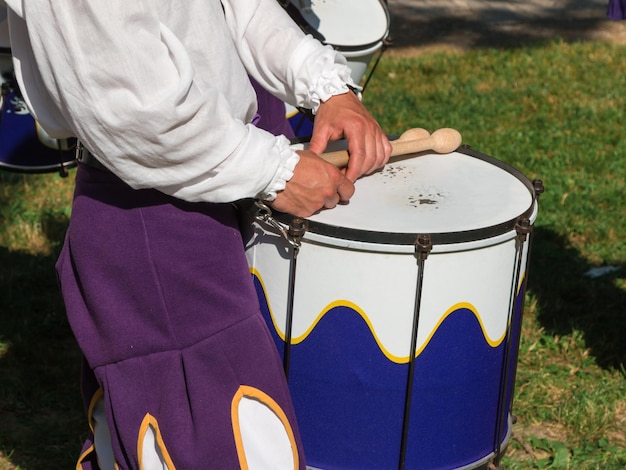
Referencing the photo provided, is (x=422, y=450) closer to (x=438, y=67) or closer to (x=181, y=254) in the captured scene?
(x=181, y=254)

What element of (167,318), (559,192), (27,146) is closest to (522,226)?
(167,318)

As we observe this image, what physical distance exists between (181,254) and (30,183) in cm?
278

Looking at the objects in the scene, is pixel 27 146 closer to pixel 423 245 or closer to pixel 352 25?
pixel 352 25

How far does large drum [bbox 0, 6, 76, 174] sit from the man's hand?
132 centimetres

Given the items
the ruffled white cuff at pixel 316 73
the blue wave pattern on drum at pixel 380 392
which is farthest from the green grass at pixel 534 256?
the ruffled white cuff at pixel 316 73

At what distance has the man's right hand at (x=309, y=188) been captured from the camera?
1797mm

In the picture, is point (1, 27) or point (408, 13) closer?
point (1, 27)

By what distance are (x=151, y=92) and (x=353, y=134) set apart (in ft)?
1.75

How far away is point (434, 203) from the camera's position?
1972mm

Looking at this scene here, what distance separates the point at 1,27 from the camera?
211 centimetres

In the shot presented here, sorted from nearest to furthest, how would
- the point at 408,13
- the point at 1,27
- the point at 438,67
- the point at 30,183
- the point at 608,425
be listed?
the point at 1,27 < the point at 608,425 < the point at 30,183 < the point at 438,67 < the point at 408,13

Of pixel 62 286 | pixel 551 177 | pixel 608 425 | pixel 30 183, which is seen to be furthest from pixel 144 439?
pixel 551 177

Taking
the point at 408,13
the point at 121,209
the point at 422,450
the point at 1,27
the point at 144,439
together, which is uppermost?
the point at 1,27

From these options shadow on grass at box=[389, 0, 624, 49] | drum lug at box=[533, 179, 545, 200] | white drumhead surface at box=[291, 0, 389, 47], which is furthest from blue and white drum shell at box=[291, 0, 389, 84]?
shadow on grass at box=[389, 0, 624, 49]
